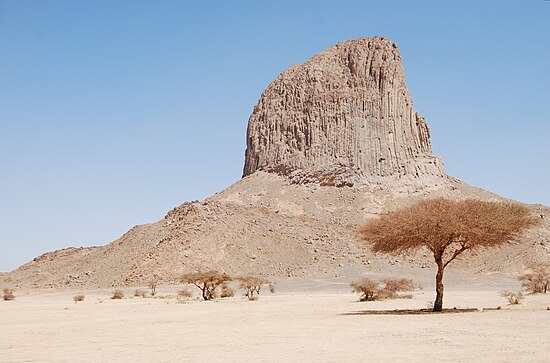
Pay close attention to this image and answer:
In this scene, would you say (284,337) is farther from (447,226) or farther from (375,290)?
(375,290)

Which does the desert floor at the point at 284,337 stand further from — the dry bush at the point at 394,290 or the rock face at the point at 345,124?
the rock face at the point at 345,124

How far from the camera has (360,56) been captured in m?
113

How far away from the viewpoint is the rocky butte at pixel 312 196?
75.2 metres

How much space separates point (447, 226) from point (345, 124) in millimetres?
78790

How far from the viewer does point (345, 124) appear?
107938 millimetres

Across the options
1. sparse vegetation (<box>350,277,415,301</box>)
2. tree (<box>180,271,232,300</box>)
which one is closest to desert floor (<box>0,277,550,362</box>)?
sparse vegetation (<box>350,277,415,301</box>)

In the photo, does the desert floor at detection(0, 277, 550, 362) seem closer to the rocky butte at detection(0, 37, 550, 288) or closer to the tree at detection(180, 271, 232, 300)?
the tree at detection(180, 271, 232, 300)

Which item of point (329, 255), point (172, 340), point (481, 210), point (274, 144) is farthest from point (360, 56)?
point (172, 340)

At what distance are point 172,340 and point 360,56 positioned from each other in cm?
9713

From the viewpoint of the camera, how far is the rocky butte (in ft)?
247

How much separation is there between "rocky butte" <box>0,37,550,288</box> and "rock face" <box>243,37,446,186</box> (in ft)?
0.57

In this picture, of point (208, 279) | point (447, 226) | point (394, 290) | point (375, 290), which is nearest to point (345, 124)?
point (208, 279)

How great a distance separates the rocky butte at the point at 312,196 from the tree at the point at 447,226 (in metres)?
41.4

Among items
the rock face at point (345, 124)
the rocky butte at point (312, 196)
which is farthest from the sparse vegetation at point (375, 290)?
the rock face at point (345, 124)
